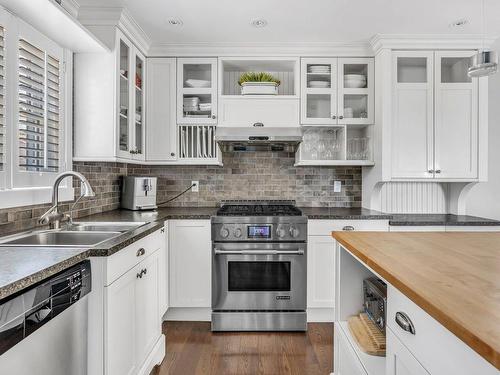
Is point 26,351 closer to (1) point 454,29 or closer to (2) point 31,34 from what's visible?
(2) point 31,34

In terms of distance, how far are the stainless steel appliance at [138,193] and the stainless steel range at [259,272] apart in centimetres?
71

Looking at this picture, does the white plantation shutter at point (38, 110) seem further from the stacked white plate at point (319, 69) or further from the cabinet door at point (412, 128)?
the cabinet door at point (412, 128)

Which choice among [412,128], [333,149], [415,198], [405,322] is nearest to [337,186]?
[333,149]

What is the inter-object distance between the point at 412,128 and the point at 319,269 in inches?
56.9

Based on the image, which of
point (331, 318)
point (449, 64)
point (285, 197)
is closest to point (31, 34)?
point (285, 197)

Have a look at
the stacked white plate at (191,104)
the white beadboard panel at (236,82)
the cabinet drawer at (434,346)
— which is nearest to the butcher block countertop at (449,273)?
the cabinet drawer at (434,346)

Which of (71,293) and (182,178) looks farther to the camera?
(182,178)

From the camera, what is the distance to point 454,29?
112 inches

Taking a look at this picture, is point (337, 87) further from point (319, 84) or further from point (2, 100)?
point (2, 100)

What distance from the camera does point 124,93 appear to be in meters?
2.67

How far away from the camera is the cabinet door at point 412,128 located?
9.82ft

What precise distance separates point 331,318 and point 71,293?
7.24ft

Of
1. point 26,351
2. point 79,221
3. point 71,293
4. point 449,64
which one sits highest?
point 449,64

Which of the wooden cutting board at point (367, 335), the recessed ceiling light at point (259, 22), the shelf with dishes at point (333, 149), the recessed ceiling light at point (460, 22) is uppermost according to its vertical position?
the recessed ceiling light at point (460, 22)
